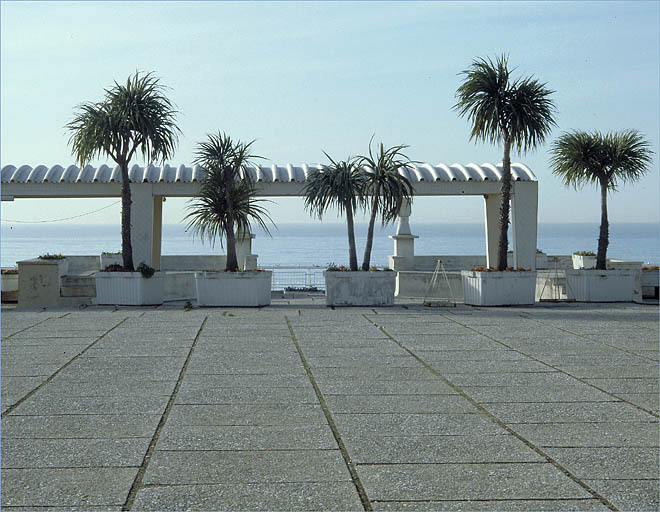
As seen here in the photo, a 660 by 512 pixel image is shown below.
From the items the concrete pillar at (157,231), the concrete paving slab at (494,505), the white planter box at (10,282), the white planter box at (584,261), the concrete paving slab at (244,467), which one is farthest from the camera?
the white planter box at (584,261)

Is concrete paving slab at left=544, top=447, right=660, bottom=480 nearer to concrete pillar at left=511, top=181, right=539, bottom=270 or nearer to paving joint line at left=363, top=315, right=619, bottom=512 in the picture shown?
paving joint line at left=363, top=315, right=619, bottom=512

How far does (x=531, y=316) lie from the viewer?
1453cm

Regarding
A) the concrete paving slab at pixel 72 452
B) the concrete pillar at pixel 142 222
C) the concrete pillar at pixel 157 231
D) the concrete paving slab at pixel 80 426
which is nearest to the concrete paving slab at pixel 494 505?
the concrete paving slab at pixel 72 452

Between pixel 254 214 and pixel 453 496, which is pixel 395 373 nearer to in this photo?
pixel 453 496

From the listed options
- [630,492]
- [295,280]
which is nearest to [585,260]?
[295,280]

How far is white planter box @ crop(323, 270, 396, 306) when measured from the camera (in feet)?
53.6

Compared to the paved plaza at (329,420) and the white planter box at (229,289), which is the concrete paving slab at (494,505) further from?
the white planter box at (229,289)

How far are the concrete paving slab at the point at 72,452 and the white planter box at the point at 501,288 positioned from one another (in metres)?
11.7

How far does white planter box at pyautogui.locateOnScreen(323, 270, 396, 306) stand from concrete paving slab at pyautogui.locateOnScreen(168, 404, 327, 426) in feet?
30.7

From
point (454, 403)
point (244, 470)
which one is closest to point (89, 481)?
point (244, 470)

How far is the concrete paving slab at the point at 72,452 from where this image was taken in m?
5.21

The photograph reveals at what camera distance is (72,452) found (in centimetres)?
547

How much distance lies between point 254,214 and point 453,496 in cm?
1294

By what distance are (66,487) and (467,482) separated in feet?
7.95
